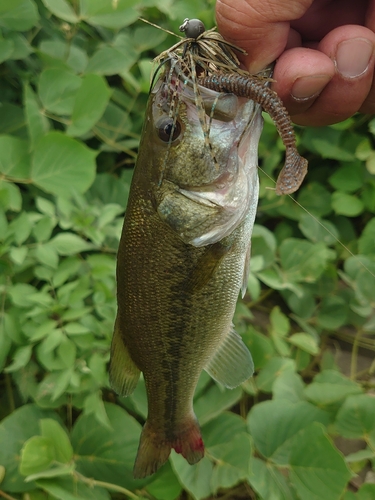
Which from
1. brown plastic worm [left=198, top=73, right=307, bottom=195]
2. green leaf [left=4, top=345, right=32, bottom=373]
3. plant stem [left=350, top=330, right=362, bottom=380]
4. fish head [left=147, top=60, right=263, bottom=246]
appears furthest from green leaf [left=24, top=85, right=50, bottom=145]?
plant stem [left=350, top=330, right=362, bottom=380]

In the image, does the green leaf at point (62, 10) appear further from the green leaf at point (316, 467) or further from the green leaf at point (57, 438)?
the green leaf at point (316, 467)

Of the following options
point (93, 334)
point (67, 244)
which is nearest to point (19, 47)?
point (67, 244)

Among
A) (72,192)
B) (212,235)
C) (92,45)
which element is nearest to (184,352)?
(212,235)

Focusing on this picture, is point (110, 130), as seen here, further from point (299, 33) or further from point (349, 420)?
point (349, 420)

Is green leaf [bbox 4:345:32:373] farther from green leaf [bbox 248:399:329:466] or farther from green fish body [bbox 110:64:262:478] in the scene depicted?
green leaf [bbox 248:399:329:466]

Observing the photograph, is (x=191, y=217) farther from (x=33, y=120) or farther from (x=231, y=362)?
(x=33, y=120)

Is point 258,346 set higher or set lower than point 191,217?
lower
